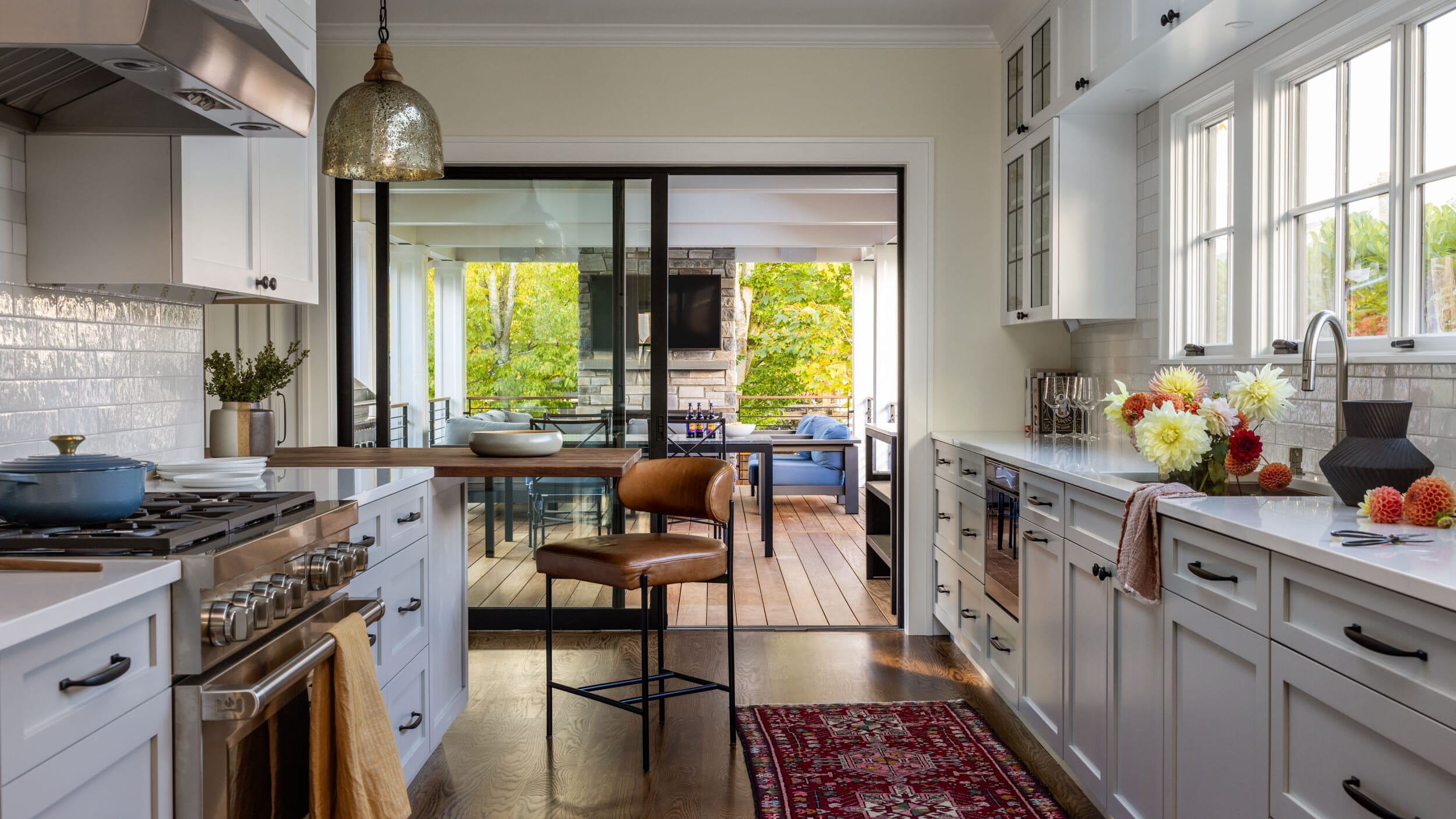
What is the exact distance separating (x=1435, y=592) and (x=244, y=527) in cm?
Answer: 185

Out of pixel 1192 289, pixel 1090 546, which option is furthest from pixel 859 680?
pixel 1192 289

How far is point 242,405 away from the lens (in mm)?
2857

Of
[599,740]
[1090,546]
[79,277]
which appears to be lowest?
[599,740]

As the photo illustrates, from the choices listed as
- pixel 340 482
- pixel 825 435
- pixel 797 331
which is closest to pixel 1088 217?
pixel 340 482

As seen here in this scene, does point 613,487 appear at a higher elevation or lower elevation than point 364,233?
lower

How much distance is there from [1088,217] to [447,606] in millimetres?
2687

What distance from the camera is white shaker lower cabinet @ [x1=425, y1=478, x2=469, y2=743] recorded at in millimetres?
2789

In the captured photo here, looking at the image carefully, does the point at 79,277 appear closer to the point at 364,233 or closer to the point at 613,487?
the point at 364,233

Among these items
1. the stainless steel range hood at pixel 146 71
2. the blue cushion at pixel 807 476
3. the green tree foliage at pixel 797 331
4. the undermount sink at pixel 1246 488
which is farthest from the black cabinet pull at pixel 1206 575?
the green tree foliage at pixel 797 331

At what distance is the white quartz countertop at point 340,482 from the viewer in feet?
7.11

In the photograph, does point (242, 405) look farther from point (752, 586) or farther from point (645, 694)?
point (752, 586)

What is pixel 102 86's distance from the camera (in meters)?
2.13

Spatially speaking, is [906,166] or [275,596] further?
[906,166]

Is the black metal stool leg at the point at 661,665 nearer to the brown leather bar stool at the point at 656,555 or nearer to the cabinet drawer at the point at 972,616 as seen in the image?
the brown leather bar stool at the point at 656,555
